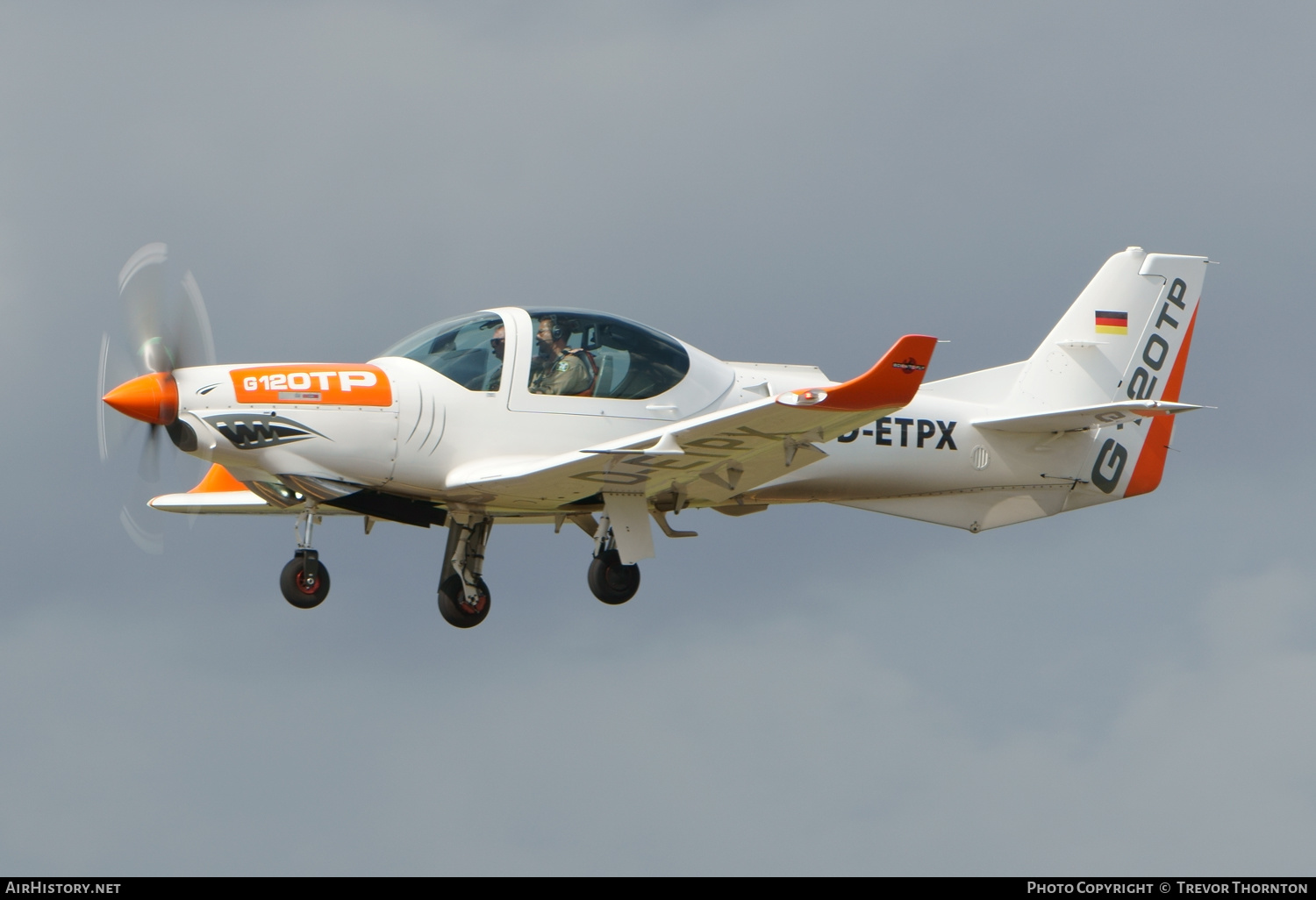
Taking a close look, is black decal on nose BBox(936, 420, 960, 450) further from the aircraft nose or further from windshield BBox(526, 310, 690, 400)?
the aircraft nose

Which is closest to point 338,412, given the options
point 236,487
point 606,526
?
point 606,526

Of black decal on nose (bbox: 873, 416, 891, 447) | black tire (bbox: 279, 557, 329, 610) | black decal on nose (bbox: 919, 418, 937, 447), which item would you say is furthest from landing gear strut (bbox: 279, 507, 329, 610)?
black decal on nose (bbox: 919, 418, 937, 447)

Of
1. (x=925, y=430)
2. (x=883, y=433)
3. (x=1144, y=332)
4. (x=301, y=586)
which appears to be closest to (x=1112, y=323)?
(x=1144, y=332)

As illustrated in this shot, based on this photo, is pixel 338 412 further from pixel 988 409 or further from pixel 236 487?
pixel 988 409

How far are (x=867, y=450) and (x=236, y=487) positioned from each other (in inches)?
291

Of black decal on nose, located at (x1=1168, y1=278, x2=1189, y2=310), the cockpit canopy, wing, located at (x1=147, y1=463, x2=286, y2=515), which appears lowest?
wing, located at (x1=147, y1=463, x2=286, y2=515)

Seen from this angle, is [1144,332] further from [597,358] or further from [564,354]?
[564,354]

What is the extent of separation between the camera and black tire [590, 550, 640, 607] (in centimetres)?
1802

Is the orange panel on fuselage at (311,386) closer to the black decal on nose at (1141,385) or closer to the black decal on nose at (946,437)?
the black decal on nose at (946,437)

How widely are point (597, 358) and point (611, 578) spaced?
2251 mm

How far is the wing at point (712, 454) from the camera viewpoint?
49.0 feet

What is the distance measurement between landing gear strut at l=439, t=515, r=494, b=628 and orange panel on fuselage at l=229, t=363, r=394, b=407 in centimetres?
213

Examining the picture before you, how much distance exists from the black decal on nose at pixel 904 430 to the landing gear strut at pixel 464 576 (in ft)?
14.6

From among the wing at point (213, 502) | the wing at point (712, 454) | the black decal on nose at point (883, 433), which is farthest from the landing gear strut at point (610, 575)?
the wing at point (213, 502)
